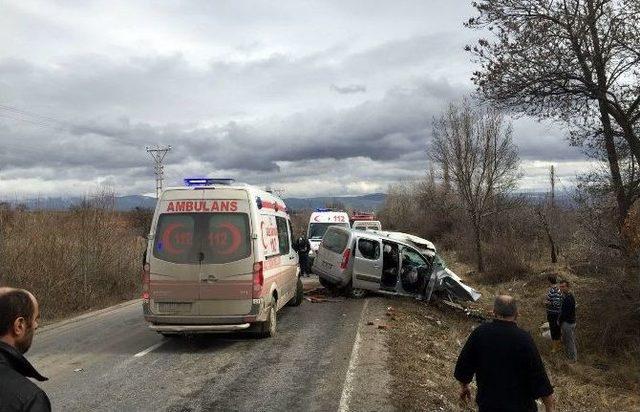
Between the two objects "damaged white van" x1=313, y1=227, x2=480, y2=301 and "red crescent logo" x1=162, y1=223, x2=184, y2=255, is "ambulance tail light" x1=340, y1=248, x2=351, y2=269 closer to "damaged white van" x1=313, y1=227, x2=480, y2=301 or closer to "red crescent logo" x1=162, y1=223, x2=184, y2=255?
"damaged white van" x1=313, y1=227, x2=480, y2=301

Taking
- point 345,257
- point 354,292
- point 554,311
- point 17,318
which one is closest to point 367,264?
point 345,257

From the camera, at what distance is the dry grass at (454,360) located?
23.2 feet

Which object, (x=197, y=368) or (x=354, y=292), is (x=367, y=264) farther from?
(x=197, y=368)

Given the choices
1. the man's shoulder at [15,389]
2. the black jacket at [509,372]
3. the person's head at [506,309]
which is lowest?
the black jacket at [509,372]

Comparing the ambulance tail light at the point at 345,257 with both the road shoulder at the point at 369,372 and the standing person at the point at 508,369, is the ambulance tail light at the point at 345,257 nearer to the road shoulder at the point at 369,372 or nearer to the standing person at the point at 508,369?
the road shoulder at the point at 369,372

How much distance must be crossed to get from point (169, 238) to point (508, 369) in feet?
20.5

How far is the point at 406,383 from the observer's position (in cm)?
700

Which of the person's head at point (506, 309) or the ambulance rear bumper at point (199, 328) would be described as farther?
the ambulance rear bumper at point (199, 328)

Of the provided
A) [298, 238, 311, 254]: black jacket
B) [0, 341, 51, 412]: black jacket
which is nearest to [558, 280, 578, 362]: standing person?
[298, 238, 311, 254]: black jacket

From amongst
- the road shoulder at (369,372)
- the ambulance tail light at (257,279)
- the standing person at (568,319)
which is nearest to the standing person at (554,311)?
the standing person at (568,319)

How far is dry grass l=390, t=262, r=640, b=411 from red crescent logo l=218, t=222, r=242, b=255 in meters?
3.03

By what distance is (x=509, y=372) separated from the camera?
4.27 metres

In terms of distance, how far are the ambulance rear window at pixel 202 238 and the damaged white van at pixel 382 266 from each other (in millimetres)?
6091

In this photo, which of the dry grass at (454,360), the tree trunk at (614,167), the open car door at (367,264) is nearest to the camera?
the dry grass at (454,360)
